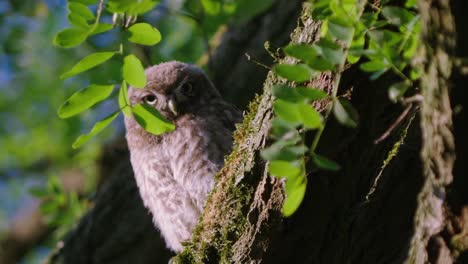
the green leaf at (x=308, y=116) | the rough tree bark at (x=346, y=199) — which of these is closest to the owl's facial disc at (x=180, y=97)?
the rough tree bark at (x=346, y=199)

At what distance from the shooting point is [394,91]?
190cm

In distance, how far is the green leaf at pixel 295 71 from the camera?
203 centimetres

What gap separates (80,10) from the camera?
250 centimetres

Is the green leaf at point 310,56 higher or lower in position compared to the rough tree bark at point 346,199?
higher

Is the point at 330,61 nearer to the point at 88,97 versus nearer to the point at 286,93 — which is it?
the point at 286,93

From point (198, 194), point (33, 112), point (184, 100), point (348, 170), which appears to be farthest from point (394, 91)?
point (33, 112)

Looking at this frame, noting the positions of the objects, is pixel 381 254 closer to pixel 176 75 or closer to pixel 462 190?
pixel 462 190

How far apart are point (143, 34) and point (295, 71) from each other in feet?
2.17

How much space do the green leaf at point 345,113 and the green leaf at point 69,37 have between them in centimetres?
83

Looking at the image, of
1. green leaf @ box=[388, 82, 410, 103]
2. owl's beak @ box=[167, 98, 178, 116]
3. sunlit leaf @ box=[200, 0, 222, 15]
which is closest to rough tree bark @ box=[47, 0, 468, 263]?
green leaf @ box=[388, 82, 410, 103]

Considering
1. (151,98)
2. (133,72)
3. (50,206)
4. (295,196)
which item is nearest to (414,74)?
(295,196)

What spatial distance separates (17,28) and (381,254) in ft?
15.8

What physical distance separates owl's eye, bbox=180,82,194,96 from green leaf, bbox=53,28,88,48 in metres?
2.58

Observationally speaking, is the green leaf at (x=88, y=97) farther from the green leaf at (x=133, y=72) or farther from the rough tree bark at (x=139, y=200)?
the rough tree bark at (x=139, y=200)
